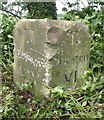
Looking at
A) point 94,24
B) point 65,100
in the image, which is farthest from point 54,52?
point 94,24

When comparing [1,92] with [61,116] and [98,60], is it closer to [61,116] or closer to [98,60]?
[61,116]

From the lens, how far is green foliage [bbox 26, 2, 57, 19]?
1.88 m

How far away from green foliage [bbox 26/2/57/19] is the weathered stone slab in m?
0.35

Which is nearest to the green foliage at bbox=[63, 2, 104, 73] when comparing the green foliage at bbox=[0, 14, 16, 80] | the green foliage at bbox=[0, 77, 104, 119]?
the green foliage at bbox=[0, 77, 104, 119]

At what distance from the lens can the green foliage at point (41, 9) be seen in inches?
73.8

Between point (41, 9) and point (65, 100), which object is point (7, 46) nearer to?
point (41, 9)

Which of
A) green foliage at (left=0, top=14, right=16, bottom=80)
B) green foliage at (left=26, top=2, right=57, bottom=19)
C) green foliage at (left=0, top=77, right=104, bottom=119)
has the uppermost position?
green foliage at (left=26, top=2, right=57, bottom=19)

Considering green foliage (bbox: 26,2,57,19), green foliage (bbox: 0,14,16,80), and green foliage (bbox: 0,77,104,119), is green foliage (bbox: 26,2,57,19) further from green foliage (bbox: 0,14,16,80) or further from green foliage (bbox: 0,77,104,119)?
green foliage (bbox: 0,77,104,119)

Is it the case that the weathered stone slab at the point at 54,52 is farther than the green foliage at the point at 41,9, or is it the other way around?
the green foliage at the point at 41,9

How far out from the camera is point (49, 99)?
139cm

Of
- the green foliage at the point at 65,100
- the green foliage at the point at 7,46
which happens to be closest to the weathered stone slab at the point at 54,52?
the green foliage at the point at 65,100

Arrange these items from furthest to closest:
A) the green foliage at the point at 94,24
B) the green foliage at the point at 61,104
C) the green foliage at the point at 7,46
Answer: the green foliage at the point at 7,46 → the green foliage at the point at 94,24 → the green foliage at the point at 61,104

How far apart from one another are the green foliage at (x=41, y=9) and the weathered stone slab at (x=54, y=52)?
0.35 m

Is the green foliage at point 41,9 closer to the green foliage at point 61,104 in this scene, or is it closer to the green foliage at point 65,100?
the green foliage at point 65,100
